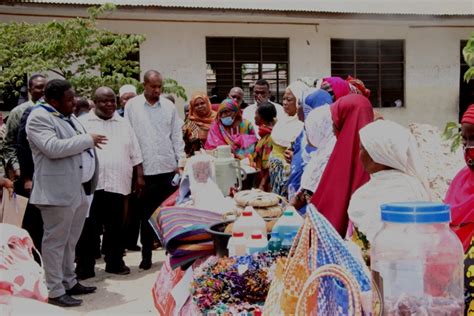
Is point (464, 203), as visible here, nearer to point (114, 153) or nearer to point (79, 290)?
point (79, 290)

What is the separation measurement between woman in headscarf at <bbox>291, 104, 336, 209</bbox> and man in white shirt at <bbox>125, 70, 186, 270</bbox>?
2.56 metres

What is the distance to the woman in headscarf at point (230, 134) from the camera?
6.16 metres

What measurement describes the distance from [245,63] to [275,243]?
10668 millimetres

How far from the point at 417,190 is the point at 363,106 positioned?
83cm

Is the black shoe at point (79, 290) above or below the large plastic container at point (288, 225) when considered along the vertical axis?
below

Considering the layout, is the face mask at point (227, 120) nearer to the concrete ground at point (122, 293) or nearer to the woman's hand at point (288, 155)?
the woman's hand at point (288, 155)

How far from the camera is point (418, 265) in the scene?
155cm

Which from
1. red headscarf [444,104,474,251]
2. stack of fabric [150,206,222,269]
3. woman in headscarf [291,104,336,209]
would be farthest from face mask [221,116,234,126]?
red headscarf [444,104,474,251]

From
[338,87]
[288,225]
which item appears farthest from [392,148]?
[338,87]

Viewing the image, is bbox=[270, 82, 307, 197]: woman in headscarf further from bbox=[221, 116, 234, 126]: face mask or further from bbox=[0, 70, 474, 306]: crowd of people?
bbox=[221, 116, 234, 126]: face mask

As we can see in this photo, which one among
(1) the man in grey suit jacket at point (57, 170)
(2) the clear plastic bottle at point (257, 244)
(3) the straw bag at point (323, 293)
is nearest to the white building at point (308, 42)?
(1) the man in grey suit jacket at point (57, 170)

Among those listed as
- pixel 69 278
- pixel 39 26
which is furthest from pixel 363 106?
pixel 39 26

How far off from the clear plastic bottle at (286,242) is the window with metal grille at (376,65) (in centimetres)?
1144

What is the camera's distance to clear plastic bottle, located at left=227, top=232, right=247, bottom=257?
2.39 meters
